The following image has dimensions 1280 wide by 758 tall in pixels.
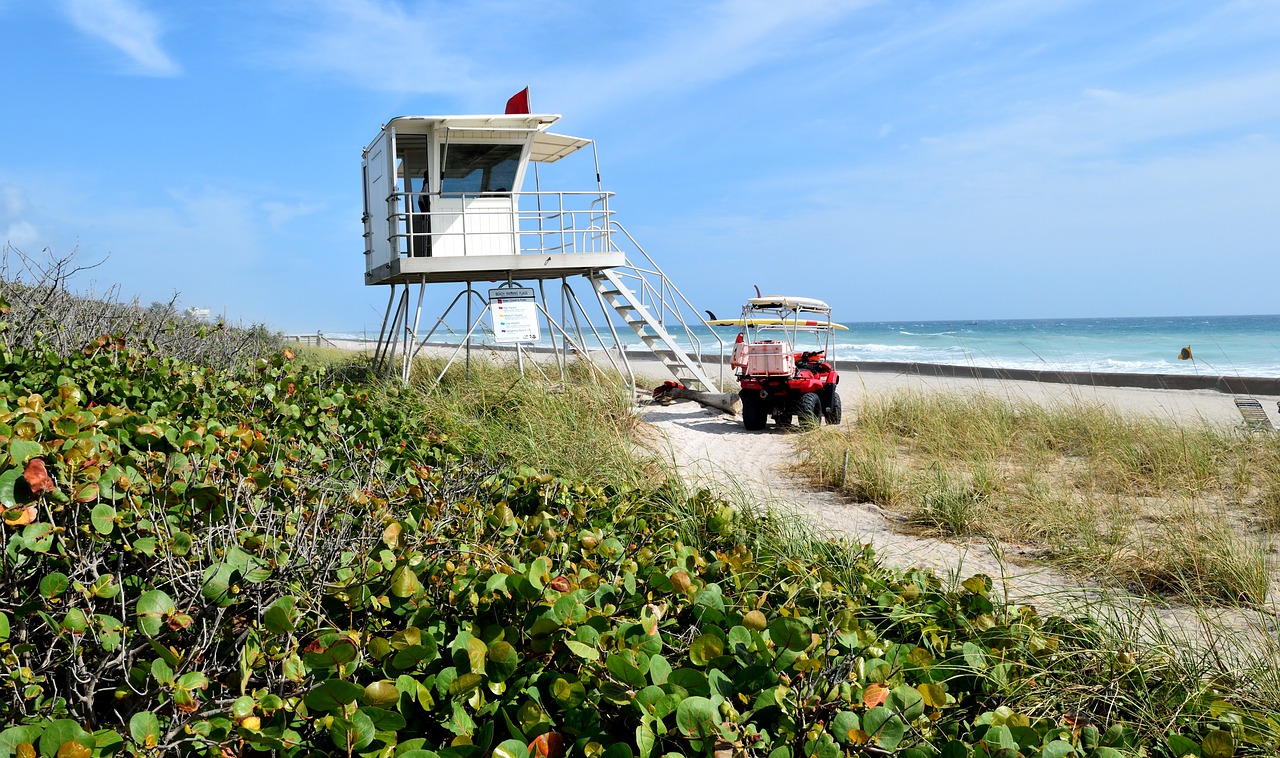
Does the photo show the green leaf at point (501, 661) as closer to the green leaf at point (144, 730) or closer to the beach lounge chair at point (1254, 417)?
the green leaf at point (144, 730)

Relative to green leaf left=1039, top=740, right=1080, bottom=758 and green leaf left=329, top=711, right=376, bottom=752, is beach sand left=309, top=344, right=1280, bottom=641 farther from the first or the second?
green leaf left=329, top=711, right=376, bottom=752

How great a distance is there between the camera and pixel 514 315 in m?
15.0

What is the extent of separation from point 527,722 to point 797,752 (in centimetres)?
74

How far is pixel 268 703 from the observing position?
2.20 meters

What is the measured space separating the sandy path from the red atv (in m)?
0.41

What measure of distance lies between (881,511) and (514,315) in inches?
328

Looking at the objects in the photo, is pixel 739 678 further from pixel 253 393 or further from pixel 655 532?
pixel 253 393

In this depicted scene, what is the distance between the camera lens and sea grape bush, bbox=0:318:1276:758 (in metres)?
2.23

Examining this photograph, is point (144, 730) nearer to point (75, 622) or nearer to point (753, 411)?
point (75, 622)

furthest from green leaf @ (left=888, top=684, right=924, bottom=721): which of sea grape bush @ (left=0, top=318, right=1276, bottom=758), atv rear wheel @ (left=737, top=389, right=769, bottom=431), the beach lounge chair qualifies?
atv rear wheel @ (left=737, top=389, right=769, bottom=431)

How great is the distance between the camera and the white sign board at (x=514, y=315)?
581 inches

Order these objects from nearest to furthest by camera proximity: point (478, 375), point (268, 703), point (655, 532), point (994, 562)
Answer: point (268, 703) < point (655, 532) < point (994, 562) < point (478, 375)

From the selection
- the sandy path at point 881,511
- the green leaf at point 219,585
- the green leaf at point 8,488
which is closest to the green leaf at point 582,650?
the green leaf at point 219,585

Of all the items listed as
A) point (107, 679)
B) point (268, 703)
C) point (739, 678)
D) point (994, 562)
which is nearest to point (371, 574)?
point (268, 703)
